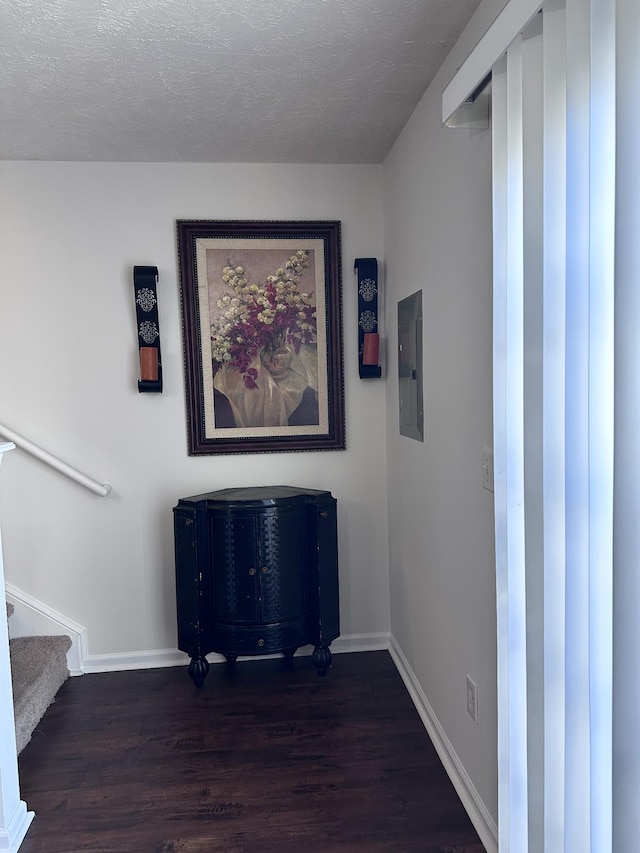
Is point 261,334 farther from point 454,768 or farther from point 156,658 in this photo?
point 454,768

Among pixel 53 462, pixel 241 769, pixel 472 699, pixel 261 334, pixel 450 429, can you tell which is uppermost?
pixel 261 334

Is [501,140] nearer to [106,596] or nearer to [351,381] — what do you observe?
[351,381]

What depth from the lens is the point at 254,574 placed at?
2.62m

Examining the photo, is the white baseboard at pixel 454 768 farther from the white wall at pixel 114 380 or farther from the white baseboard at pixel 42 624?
the white baseboard at pixel 42 624

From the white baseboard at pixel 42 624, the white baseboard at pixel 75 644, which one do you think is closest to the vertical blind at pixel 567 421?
the white baseboard at pixel 75 644

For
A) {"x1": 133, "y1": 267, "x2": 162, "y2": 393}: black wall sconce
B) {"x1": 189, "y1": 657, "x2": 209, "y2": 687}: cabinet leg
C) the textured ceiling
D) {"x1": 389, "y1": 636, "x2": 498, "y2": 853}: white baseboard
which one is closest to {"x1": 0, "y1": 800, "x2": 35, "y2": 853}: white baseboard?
{"x1": 189, "y1": 657, "x2": 209, "y2": 687}: cabinet leg

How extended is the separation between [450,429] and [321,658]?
4.47 feet

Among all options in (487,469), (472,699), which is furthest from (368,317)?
(472,699)

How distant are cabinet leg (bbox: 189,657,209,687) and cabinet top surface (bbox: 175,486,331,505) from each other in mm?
728

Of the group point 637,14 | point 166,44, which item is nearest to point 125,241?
point 166,44

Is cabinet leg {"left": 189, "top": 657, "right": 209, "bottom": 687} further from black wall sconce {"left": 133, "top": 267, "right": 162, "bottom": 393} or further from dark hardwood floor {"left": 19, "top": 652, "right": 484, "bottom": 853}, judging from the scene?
black wall sconce {"left": 133, "top": 267, "right": 162, "bottom": 393}

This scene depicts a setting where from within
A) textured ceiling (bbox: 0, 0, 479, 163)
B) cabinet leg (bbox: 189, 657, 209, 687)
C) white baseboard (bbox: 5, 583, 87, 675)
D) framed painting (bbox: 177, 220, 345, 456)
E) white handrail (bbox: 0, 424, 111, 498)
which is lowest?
cabinet leg (bbox: 189, 657, 209, 687)

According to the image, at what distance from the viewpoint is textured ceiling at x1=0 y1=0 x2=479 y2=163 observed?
1.68 metres

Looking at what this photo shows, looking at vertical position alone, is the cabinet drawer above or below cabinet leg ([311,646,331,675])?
above
